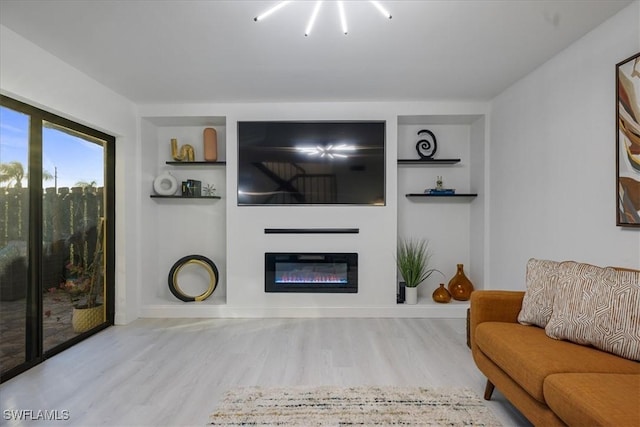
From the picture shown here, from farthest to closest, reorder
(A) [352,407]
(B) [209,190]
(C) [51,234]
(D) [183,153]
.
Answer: (B) [209,190]
(D) [183,153]
(C) [51,234]
(A) [352,407]

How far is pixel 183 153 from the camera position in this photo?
425 cm

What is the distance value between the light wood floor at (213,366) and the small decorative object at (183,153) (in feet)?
6.46

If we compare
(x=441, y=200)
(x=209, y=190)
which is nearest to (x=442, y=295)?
(x=441, y=200)

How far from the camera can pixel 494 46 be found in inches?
104

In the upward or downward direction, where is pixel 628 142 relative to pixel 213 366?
upward

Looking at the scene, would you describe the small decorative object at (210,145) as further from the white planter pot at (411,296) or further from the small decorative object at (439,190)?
the white planter pot at (411,296)

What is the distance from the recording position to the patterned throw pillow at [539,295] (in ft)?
6.68

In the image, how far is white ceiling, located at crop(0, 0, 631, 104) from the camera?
2.14m

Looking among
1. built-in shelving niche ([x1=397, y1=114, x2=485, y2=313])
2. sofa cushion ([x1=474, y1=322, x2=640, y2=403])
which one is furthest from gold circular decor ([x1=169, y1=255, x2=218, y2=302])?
sofa cushion ([x1=474, y1=322, x2=640, y2=403])

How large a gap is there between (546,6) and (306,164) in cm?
258

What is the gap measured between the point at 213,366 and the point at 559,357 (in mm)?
2289

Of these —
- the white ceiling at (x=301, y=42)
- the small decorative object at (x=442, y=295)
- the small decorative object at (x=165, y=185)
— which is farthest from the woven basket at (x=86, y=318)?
the small decorative object at (x=442, y=295)

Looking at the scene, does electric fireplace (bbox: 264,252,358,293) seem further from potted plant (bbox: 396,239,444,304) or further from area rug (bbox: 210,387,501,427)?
area rug (bbox: 210,387,501,427)

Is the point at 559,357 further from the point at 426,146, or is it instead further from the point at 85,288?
the point at 85,288
